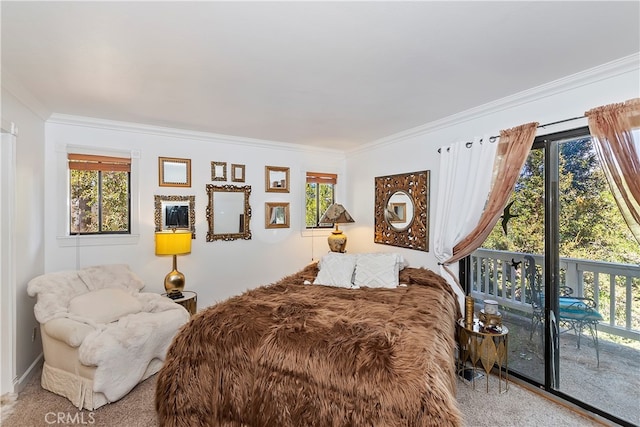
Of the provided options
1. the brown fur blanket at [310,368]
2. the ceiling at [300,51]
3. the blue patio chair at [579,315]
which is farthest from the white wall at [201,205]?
the blue patio chair at [579,315]

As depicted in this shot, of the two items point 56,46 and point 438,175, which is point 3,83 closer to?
point 56,46

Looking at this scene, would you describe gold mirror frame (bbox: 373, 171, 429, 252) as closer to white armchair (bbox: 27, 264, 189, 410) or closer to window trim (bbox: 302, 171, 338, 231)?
window trim (bbox: 302, 171, 338, 231)

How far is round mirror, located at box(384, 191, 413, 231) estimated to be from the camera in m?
3.77

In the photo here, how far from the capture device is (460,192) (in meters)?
2.98

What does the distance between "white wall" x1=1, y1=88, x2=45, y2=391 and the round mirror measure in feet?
12.2

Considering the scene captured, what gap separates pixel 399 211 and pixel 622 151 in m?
2.19

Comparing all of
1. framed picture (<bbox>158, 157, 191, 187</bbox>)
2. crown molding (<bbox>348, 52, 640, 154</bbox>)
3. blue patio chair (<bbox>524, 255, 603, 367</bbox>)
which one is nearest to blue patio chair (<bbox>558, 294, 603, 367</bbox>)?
blue patio chair (<bbox>524, 255, 603, 367</bbox>)

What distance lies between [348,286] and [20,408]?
8.93 feet

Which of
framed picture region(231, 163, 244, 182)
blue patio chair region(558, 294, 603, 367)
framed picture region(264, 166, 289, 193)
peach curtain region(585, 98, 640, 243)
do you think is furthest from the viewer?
framed picture region(264, 166, 289, 193)

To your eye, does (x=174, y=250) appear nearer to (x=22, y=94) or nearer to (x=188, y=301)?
(x=188, y=301)

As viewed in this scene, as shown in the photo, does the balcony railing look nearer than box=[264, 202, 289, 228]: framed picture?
Yes

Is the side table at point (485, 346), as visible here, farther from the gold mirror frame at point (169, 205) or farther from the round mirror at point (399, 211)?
the gold mirror frame at point (169, 205)

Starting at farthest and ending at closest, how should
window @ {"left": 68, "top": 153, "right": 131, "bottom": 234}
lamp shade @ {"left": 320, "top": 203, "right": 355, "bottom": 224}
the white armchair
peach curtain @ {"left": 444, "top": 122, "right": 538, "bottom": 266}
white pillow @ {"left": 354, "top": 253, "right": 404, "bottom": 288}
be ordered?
lamp shade @ {"left": 320, "top": 203, "right": 355, "bottom": 224}, window @ {"left": 68, "top": 153, "right": 131, "bottom": 234}, white pillow @ {"left": 354, "top": 253, "right": 404, "bottom": 288}, peach curtain @ {"left": 444, "top": 122, "right": 538, "bottom": 266}, the white armchair

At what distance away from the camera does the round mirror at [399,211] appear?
3.77 m
